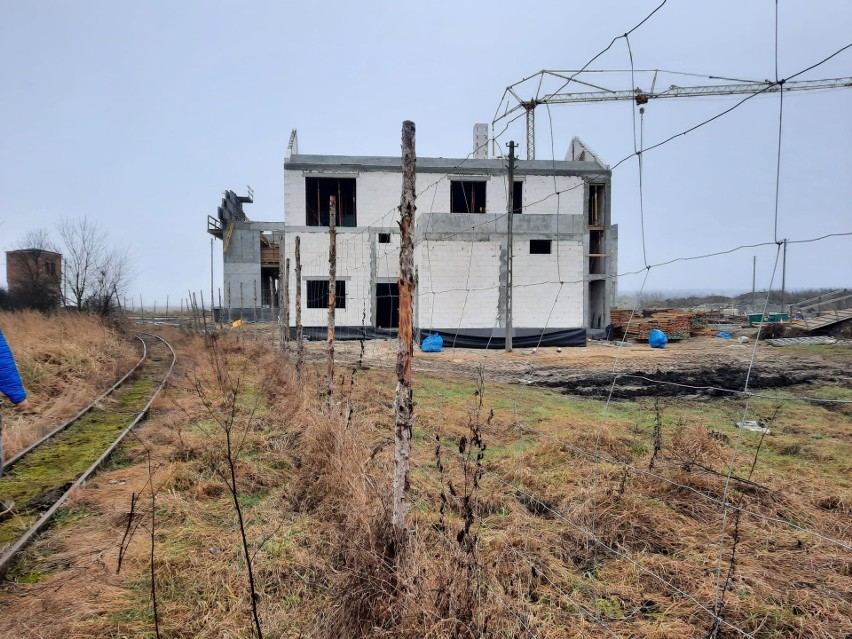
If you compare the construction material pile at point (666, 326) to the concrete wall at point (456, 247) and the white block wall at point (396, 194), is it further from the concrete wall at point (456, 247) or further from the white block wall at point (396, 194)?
the white block wall at point (396, 194)

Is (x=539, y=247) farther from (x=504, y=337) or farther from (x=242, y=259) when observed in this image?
(x=242, y=259)

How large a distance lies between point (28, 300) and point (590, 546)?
108 feet

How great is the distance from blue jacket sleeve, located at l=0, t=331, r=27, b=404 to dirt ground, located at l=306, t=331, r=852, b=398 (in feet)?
23.1

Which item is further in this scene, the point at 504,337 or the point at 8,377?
the point at 504,337

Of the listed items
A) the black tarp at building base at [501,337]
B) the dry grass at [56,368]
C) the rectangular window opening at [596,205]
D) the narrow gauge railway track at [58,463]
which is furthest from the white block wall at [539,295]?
the narrow gauge railway track at [58,463]

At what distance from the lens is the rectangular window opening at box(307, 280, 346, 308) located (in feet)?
82.3

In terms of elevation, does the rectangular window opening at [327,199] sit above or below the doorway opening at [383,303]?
above

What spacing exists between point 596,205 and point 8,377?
102 feet

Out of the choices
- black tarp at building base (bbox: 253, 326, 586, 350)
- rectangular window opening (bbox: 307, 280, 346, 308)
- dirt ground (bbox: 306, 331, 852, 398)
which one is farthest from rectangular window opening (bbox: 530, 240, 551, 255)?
rectangular window opening (bbox: 307, 280, 346, 308)

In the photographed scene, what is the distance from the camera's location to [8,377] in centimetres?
364

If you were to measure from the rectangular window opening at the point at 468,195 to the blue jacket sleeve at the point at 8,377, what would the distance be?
25.2 meters

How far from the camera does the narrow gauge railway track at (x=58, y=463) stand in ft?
12.9

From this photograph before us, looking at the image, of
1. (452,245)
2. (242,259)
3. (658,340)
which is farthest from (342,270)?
(658,340)

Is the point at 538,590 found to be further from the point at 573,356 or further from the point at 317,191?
the point at 317,191
